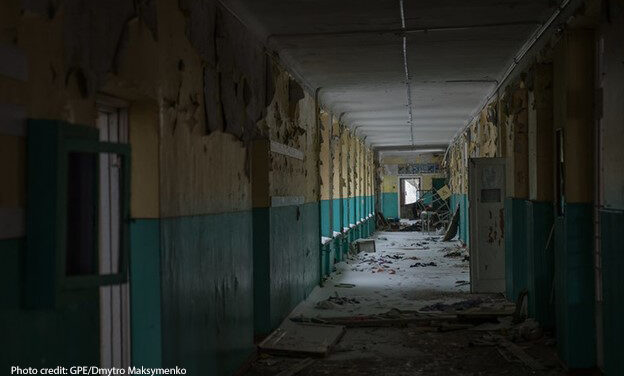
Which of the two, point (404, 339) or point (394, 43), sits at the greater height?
point (394, 43)

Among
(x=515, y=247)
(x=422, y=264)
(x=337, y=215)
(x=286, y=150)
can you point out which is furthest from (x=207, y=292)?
(x=422, y=264)

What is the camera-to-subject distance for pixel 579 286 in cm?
521

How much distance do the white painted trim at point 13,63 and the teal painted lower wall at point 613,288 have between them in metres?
3.36

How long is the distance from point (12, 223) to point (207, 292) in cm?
230

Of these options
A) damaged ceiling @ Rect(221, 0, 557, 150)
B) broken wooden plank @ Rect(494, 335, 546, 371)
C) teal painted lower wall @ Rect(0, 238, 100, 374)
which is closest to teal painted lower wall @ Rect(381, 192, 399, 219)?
damaged ceiling @ Rect(221, 0, 557, 150)

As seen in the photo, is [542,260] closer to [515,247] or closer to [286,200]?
[515,247]

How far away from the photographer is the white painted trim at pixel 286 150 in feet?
22.8

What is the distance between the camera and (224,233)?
508 cm

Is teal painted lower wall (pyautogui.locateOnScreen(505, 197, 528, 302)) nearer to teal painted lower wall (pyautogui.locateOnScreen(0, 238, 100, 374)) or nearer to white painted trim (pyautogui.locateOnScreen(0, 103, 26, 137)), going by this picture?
teal painted lower wall (pyautogui.locateOnScreen(0, 238, 100, 374))

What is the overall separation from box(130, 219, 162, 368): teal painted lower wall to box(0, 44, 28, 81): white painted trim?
4.70ft

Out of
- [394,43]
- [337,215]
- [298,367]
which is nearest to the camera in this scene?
[298,367]

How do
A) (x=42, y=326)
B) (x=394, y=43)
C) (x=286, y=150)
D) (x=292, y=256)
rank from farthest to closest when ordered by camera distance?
(x=292, y=256)
(x=286, y=150)
(x=394, y=43)
(x=42, y=326)

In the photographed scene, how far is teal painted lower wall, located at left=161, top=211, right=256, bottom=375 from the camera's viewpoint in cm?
399

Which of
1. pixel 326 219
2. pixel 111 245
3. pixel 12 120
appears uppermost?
pixel 12 120
